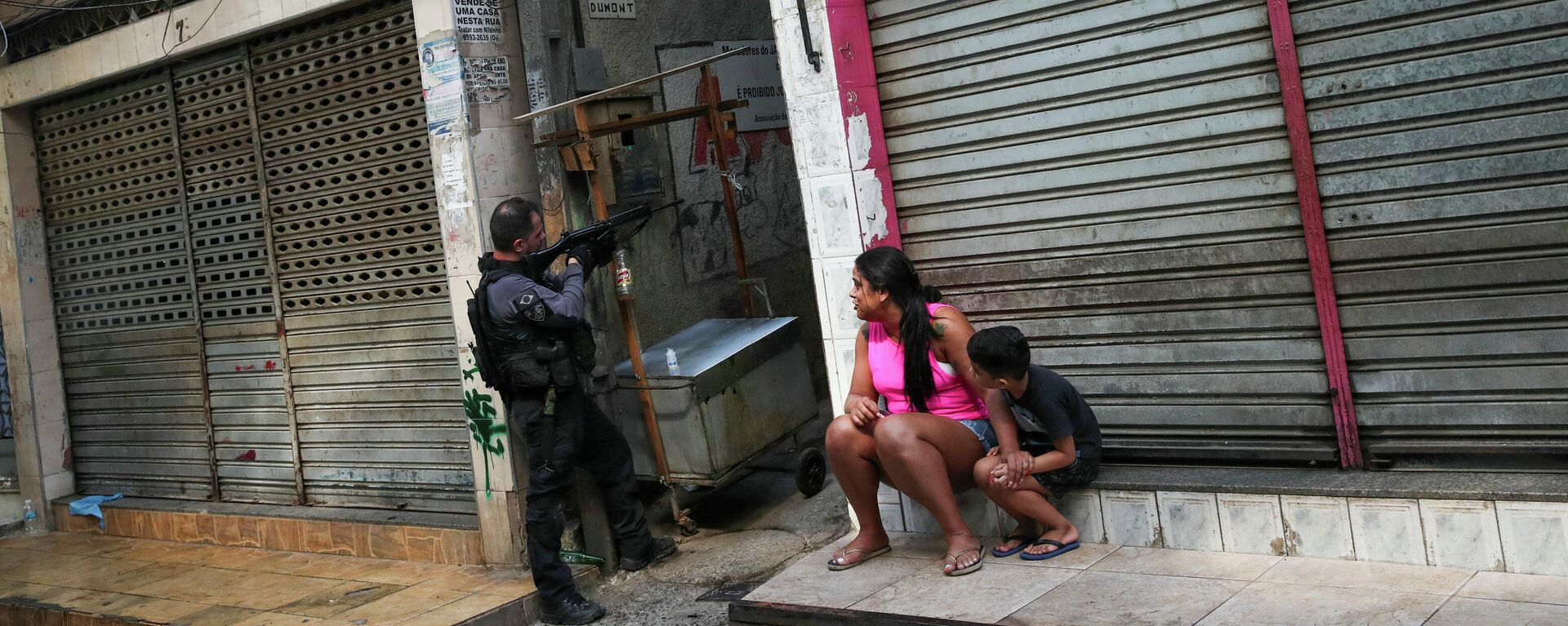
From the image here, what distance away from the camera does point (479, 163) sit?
6.42 metres

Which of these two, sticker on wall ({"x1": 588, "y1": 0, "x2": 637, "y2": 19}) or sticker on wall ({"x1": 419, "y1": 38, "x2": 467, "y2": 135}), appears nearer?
sticker on wall ({"x1": 419, "y1": 38, "x2": 467, "y2": 135})

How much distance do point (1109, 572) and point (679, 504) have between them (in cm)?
286

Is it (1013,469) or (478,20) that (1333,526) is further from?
(478,20)

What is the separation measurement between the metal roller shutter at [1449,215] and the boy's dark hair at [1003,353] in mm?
1144

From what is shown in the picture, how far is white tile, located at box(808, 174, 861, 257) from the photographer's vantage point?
558cm

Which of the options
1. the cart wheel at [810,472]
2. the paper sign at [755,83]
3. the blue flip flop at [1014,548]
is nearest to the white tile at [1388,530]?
the blue flip flop at [1014,548]

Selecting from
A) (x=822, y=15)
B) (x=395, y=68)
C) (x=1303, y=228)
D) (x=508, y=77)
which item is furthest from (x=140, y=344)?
(x=1303, y=228)

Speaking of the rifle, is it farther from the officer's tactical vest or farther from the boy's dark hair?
the boy's dark hair

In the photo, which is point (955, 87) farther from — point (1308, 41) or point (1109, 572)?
point (1109, 572)

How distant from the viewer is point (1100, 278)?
5172 mm

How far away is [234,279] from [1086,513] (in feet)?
18.5

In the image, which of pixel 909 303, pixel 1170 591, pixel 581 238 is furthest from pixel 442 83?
pixel 1170 591

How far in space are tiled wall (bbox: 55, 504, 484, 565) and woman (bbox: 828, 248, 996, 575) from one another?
8.50 ft

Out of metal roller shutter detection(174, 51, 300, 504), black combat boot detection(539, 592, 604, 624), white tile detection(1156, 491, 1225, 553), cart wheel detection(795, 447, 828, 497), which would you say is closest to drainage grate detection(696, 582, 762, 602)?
black combat boot detection(539, 592, 604, 624)
